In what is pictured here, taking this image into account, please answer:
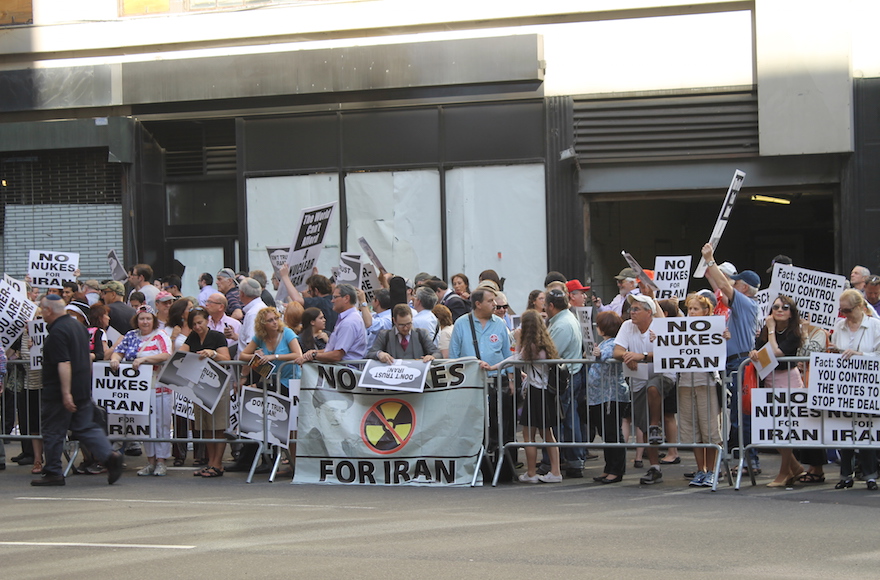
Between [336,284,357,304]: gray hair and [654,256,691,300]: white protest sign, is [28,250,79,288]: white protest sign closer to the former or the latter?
[336,284,357,304]: gray hair

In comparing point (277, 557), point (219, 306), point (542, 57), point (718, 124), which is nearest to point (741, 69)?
point (718, 124)

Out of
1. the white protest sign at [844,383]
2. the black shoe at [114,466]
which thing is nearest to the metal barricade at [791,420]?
the white protest sign at [844,383]

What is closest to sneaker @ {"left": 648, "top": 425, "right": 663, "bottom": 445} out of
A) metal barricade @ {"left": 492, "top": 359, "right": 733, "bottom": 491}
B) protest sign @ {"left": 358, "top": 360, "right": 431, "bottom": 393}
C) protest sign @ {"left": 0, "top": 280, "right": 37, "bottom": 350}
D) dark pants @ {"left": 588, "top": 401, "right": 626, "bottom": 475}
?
metal barricade @ {"left": 492, "top": 359, "right": 733, "bottom": 491}

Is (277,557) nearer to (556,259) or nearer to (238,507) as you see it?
(238,507)

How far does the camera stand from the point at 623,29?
2014 cm

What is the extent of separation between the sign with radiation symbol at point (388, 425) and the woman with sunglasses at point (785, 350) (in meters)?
3.40

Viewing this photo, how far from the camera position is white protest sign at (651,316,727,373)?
1091 cm

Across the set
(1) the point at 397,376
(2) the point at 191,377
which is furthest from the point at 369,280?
(1) the point at 397,376

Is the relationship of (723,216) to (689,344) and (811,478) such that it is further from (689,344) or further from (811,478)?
(811,478)

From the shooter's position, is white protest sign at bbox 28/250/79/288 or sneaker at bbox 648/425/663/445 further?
white protest sign at bbox 28/250/79/288

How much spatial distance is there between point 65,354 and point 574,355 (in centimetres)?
515

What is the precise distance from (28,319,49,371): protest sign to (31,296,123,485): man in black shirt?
49.9 inches

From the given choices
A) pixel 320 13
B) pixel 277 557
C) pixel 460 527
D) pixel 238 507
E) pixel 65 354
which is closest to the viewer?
pixel 277 557

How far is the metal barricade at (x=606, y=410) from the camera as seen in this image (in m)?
11.2
